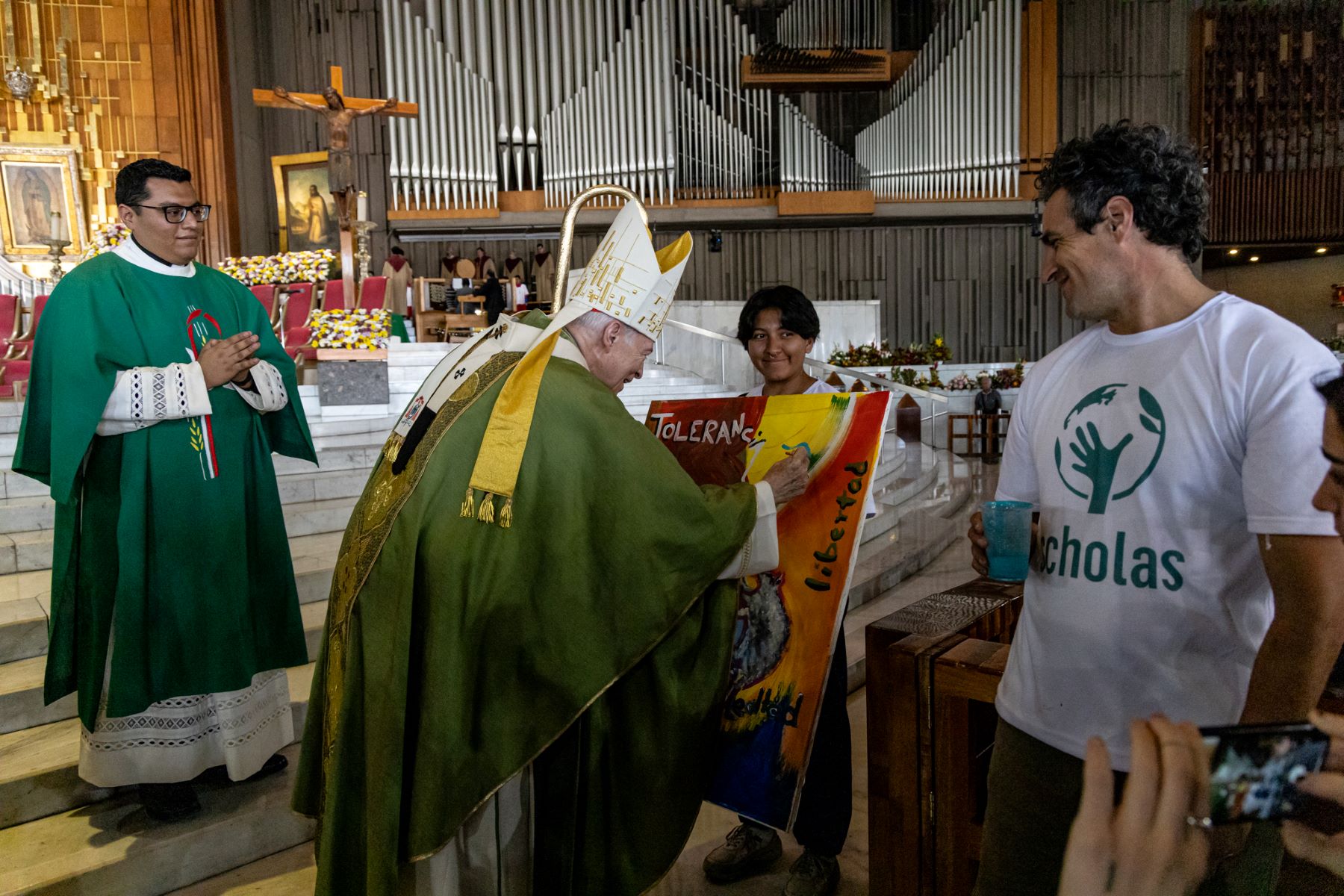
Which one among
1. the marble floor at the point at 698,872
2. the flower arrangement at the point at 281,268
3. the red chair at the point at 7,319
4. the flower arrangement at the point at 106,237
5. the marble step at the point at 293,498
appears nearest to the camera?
the marble floor at the point at 698,872

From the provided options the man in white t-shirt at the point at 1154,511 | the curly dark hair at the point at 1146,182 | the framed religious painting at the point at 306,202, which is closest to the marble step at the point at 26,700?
the man in white t-shirt at the point at 1154,511

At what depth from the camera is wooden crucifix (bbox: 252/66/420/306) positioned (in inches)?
282

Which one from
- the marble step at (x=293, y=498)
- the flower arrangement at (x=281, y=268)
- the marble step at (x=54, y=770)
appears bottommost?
the marble step at (x=54, y=770)

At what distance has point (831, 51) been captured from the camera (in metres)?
12.1

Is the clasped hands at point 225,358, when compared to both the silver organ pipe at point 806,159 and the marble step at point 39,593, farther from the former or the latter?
the silver organ pipe at point 806,159

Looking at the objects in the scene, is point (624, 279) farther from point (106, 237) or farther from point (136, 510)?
point (106, 237)

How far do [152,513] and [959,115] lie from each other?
12.0 meters

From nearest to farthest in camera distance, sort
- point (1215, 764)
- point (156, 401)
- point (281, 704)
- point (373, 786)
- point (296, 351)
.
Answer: point (1215, 764) < point (373, 786) < point (156, 401) < point (281, 704) < point (296, 351)

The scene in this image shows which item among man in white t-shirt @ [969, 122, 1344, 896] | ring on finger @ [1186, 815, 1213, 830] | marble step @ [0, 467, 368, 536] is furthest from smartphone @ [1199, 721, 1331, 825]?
marble step @ [0, 467, 368, 536]

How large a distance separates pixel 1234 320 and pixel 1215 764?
0.73m

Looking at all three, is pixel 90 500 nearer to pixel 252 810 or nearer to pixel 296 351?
pixel 252 810

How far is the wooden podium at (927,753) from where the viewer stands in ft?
5.98

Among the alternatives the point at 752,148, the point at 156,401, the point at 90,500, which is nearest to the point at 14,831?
the point at 90,500

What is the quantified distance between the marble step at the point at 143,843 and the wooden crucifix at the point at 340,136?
4.84 meters
